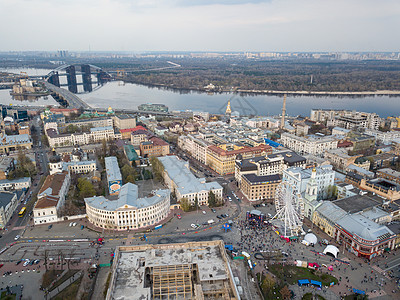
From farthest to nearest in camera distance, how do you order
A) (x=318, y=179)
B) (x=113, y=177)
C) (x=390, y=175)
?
(x=390, y=175) → (x=113, y=177) → (x=318, y=179)

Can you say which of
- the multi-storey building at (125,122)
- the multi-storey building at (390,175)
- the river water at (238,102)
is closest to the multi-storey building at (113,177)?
the multi-storey building at (125,122)

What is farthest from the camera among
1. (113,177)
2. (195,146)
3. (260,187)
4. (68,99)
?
(68,99)

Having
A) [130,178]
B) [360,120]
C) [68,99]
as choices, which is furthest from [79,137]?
[360,120]

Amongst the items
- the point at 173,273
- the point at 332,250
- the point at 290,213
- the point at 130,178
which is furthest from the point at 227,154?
the point at 173,273

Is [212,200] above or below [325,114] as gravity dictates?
below

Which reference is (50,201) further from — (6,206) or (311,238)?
(311,238)

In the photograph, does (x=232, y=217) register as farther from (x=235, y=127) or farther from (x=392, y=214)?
(x=235, y=127)

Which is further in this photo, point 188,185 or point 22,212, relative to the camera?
point 188,185

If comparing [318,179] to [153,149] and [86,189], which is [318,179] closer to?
[153,149]
